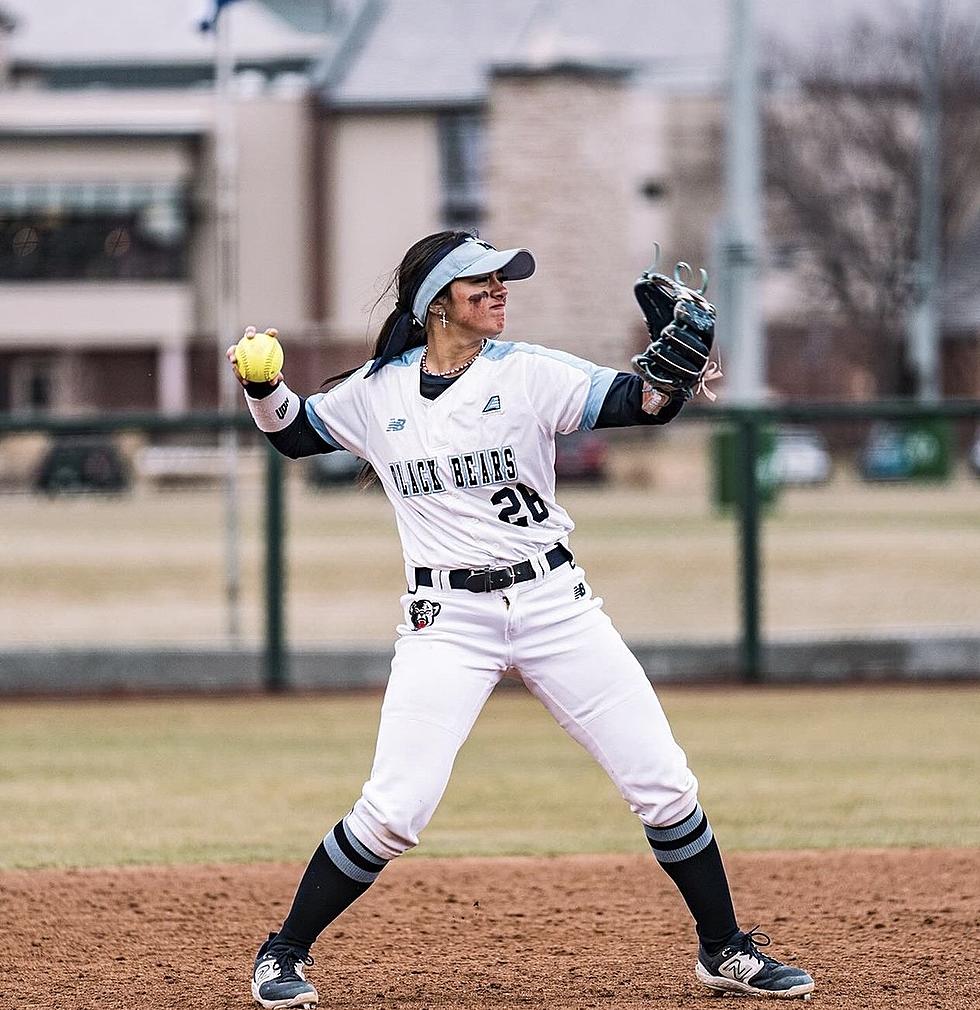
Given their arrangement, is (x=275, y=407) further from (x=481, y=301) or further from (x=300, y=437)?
(x=481, y=301)

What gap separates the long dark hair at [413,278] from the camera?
4.59 m

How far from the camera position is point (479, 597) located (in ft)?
14.7

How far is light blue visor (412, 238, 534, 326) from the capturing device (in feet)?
14.8

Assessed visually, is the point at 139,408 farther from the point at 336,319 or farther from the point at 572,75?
the point at 572,75

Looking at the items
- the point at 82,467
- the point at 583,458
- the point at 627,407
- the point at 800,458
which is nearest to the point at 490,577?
the point at 627,407

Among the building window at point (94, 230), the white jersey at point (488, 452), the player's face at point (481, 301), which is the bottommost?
the white jersey at point (488, 452)

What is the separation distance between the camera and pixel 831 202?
42219mm

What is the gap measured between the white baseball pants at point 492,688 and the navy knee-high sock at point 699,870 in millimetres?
73

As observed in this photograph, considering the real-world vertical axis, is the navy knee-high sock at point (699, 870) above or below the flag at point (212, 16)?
below

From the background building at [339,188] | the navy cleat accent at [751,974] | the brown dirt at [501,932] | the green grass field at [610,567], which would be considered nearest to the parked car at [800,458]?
the green grass field at [610,567]

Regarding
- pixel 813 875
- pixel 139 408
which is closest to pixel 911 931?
pixel 813 875

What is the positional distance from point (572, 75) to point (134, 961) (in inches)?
1681

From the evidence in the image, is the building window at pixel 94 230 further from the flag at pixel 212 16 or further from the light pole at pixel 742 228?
the flag at pixel 212 16

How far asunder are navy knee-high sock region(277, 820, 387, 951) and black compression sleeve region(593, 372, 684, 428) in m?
1.18
